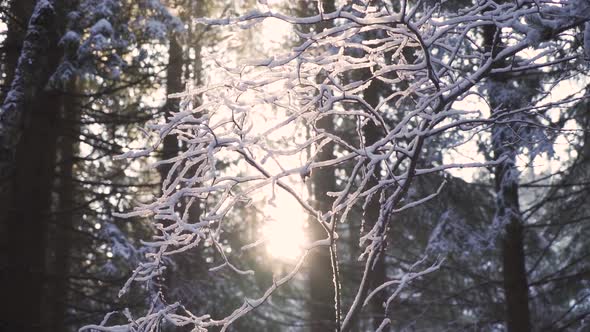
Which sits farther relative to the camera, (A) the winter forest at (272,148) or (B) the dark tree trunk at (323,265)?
(B) the dark tree trunk at (323,265)

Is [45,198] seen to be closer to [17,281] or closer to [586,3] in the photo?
[17,281]

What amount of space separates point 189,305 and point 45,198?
349 cm

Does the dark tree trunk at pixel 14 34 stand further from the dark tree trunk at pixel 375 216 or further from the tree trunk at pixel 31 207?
the dark tree trunk at pixel 375 216

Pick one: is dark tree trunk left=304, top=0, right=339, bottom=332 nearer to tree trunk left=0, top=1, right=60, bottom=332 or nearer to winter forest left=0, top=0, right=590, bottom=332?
winter forest left=0, top=0, right=590, bottom=332

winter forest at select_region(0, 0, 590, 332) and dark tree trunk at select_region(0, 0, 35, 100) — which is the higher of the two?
dark tree trunk at select_region(0, 0, 35, 100)

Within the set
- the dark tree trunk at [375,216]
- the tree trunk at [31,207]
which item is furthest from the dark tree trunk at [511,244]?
the tree trunk at [31,207]

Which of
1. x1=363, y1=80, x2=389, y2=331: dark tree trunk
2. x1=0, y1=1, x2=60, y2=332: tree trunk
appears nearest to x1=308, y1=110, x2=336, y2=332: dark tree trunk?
x1=363, y1=80, x2=389, y2=331: dark tree trunk

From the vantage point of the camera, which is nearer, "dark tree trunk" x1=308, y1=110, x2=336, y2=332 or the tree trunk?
the tree trunk

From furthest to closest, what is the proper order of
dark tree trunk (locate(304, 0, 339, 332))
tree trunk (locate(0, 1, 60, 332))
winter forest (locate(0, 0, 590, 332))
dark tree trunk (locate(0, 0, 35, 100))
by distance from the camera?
dark tree trunk (locate(304, 0, 339, 332))
dark tree trunk (locate(0, 0, 35, 100))
tree trunk (locate(0, 1, 60, 332))
winter forest (locate(0, 0, 590, 332))

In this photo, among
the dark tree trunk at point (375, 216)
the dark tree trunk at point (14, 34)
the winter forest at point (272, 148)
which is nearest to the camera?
the winter forest at point (272, 148)

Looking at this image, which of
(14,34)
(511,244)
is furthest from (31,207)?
(511,244)

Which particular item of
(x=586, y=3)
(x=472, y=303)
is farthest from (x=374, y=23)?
(x=472, y=303)

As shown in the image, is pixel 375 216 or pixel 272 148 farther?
pixel 375 216

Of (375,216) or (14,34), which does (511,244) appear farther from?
(14,34)
